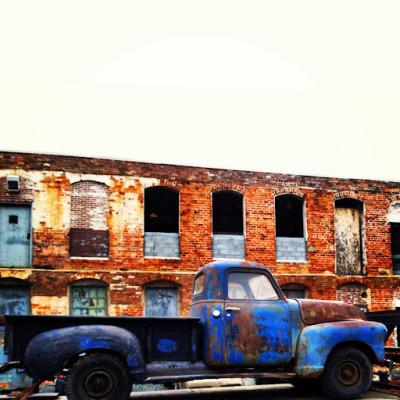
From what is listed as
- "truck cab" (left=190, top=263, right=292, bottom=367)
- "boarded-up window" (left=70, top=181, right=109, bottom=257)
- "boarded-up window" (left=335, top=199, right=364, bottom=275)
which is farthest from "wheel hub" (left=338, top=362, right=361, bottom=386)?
"boarded-up window" (left=335, top=199, right=364, bottom=275)

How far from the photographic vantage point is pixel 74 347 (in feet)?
22.1

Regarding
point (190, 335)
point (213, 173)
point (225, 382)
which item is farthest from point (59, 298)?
point (190, 335)

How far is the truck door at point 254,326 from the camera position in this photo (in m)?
7.50

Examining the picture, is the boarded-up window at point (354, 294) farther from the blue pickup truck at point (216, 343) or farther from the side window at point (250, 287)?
the side window at point (250, 287)

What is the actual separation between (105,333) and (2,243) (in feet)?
31.9

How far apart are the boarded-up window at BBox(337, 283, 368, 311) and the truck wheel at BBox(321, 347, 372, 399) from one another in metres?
10.4

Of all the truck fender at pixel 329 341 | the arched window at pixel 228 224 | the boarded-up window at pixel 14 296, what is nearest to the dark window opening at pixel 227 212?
the arched window at pixel 228 224

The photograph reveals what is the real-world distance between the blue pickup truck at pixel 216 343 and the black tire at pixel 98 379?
1 centimetres

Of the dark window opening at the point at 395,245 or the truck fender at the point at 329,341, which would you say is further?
the dark window opening at the point at 395,245

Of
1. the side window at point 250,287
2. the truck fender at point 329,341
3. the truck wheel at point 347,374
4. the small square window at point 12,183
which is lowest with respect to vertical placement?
the truck wheel at point 347,374

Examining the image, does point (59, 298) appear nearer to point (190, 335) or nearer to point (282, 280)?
point (282, 280)

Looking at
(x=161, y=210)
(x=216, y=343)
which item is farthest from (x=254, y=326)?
(x=161, y=210)

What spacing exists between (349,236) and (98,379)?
45.0ft

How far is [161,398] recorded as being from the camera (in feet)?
25.9
